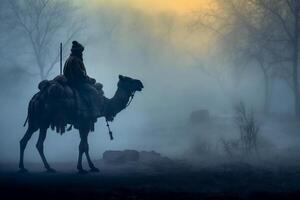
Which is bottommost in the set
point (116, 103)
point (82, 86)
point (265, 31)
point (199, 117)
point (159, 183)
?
point (159, 183)

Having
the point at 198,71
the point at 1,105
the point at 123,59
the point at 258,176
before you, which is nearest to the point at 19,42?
the point at 1,105

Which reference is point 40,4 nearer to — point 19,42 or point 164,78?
point 19,42

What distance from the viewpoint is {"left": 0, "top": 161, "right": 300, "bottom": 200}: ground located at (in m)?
10.7

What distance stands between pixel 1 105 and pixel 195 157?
23.8m

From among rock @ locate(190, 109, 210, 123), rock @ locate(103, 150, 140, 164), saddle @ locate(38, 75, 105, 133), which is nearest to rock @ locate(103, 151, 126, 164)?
rock @ locate(103, 150, 140, 164)

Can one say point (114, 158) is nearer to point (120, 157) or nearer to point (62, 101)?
point (120, 157)

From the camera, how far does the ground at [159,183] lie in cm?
1067

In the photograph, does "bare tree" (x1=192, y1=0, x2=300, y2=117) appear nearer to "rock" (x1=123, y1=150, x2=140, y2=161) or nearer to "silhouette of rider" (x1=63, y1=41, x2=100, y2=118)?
"rock" (x1=123, y1=150, x2=140, y2=161)

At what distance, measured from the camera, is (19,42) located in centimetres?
4678

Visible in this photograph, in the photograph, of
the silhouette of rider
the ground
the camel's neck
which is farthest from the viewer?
the camel's neck

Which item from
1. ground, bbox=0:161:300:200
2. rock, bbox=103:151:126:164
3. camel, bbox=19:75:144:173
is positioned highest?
camel, bbox=19:75:144:173

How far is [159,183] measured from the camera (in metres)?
12.4

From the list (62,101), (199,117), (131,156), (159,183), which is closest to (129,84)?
(62,101)

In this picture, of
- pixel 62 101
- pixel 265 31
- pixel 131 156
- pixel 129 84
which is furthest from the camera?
pixel 265 31
